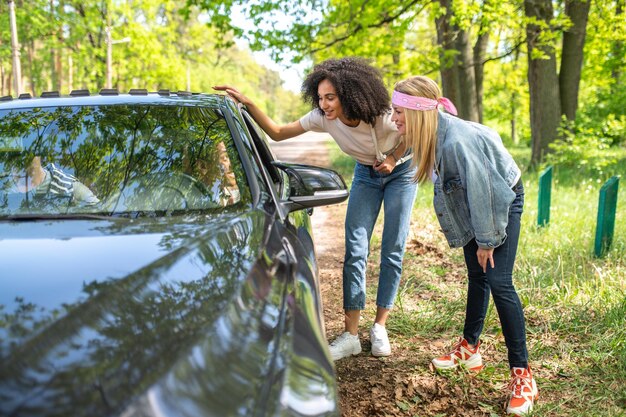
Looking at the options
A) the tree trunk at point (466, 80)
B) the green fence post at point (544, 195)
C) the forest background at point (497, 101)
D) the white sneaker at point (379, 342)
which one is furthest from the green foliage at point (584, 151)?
the white sneaker at point (379, 342)

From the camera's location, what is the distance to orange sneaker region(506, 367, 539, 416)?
9.61 ft

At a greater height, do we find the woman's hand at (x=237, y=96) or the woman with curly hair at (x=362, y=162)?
the woman's hand at (x=237, y=96)

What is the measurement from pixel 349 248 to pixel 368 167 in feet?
1.75

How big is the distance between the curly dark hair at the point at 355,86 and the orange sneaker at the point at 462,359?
1.44 meters

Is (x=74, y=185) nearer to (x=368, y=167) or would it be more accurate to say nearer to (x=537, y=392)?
(x=368, y=167)

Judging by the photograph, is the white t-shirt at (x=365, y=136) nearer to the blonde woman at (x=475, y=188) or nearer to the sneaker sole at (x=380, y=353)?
the blonde woman at (x=475, y=188)

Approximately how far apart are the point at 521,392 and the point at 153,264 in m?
2.11

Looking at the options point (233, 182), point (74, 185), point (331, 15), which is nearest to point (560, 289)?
point (233, 182)

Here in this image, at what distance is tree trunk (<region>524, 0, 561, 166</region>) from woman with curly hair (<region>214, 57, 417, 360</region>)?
950 cm

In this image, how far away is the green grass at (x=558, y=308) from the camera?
126 inches

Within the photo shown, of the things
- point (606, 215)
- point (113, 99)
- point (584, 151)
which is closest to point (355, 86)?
point (113, 99)

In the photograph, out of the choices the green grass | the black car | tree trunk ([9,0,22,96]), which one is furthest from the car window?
tree trunk ([9,0,22,96])

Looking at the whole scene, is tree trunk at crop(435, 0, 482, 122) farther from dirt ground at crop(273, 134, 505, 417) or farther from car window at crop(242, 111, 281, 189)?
car window at crop(242, 111, 281, 189)

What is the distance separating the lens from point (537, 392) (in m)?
3.08
